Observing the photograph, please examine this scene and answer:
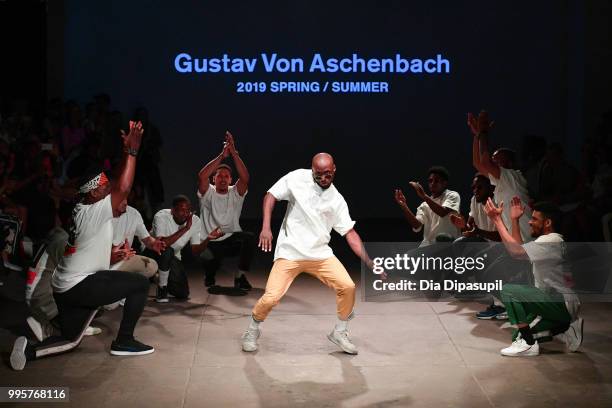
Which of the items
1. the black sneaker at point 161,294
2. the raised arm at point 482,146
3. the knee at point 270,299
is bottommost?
the black sneaker at point 161,294

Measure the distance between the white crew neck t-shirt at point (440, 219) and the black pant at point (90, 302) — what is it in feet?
10.3

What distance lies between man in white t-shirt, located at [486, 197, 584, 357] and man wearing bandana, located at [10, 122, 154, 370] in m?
2.67

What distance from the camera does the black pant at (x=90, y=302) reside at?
629 centimetres

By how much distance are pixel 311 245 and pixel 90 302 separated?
1.61 meters

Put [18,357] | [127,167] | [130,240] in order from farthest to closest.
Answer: [130,240], [127,167], [18,357]

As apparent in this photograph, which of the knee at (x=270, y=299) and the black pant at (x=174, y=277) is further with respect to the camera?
the black pant at (x=174, y=277)

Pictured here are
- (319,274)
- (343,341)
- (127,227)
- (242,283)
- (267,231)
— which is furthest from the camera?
(242,283)

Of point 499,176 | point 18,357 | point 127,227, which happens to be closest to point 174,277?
point 127,227

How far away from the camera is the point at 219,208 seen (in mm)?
8914

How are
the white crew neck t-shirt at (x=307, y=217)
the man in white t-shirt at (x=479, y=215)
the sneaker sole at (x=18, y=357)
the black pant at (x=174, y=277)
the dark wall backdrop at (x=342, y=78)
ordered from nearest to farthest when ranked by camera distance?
1. the sneaker sole at (x=18, y=357)
2. the white crew neck t-shirt at (x=307, y=217)
3. the man in white t-shirt at (x=479, y=215)
4. the black pant at (x=174, y=277)
5. the dark wall backdrop at (x=342, y=78)

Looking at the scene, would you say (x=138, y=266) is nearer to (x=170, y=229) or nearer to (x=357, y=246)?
(x=170, y=229)

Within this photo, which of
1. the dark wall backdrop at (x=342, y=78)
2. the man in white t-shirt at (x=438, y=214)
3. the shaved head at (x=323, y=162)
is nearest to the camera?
the shaved head at (x=323, y=162)

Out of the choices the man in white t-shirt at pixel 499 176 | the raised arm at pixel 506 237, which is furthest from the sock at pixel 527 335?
the man in white t-shirt at pixel 499 176

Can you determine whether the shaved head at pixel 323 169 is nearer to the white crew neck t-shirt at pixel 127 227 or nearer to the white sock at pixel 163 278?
the white crew neck t-shirt at pixel 127 227
